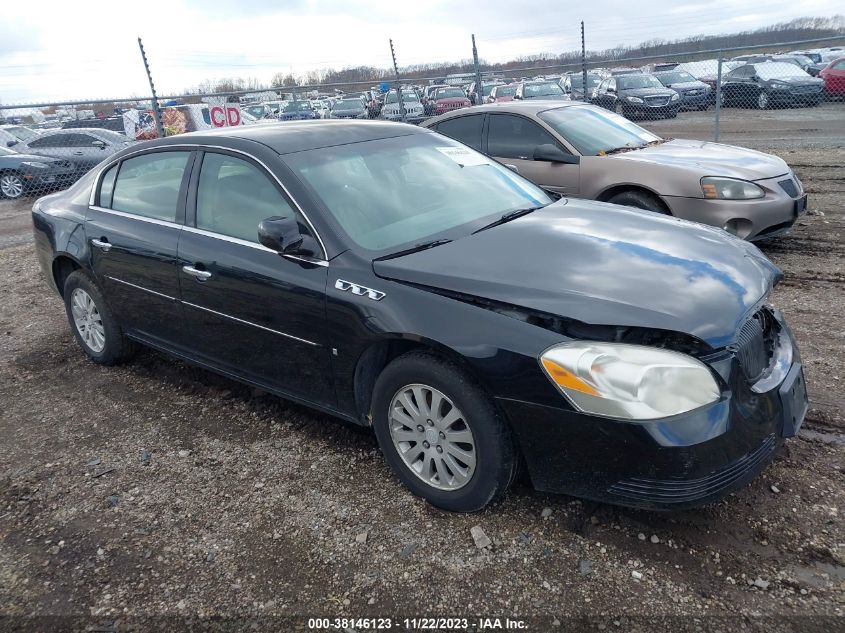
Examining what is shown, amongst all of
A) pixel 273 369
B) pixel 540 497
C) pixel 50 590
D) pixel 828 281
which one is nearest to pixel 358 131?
pixel 273 369

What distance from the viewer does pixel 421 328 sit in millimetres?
2744

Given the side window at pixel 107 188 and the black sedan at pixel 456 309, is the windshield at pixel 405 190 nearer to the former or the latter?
the black sedan at pixel 456 309

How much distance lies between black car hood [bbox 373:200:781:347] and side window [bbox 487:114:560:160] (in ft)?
11.6

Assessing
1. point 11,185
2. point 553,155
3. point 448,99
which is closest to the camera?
point 553,155

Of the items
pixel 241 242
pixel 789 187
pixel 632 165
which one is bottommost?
pixel 789 187

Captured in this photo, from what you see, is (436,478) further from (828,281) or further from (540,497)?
(828,281)

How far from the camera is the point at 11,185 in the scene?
14.6 metres

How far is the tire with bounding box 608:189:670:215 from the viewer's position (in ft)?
20.0

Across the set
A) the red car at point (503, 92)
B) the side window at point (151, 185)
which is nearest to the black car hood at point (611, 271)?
the side window at point (151, 185)

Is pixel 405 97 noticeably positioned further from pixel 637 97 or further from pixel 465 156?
pixel 465 156

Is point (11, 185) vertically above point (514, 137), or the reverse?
point (514, 137)

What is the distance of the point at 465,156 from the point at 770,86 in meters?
19.8

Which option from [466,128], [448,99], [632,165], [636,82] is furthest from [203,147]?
[448,99]

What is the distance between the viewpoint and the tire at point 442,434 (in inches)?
105
